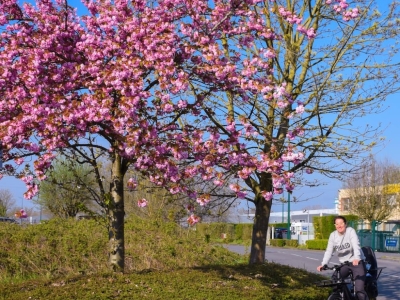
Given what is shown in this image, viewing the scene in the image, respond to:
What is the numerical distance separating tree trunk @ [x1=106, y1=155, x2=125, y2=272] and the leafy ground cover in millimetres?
310

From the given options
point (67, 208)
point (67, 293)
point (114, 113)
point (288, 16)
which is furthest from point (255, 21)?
point (67, 208)

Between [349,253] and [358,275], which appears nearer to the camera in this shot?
[358,275]

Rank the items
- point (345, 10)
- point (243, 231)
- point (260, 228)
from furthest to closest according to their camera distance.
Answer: point (243, 231)
point (260, 228)
point (345, 10)

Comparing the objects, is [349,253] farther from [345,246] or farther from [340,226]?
[340,226]

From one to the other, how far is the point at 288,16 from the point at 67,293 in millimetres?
6403

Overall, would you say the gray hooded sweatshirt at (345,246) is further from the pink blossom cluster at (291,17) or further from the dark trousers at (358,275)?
the pink blossom cluster at (291,17)

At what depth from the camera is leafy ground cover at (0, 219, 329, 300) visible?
29.8 ft

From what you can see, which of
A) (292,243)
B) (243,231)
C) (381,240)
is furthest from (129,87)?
(243,231)

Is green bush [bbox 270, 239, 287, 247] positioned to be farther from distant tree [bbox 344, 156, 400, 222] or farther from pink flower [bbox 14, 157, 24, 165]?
pink flower [bbox 14, 157, 24, 165]

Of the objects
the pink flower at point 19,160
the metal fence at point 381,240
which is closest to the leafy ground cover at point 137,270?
the pink flower at point 19,160

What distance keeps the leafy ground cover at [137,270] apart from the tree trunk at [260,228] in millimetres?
934

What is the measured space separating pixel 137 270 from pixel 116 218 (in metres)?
1.98

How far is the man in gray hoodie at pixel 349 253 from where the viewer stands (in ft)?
28.9

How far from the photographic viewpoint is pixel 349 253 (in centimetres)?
918
